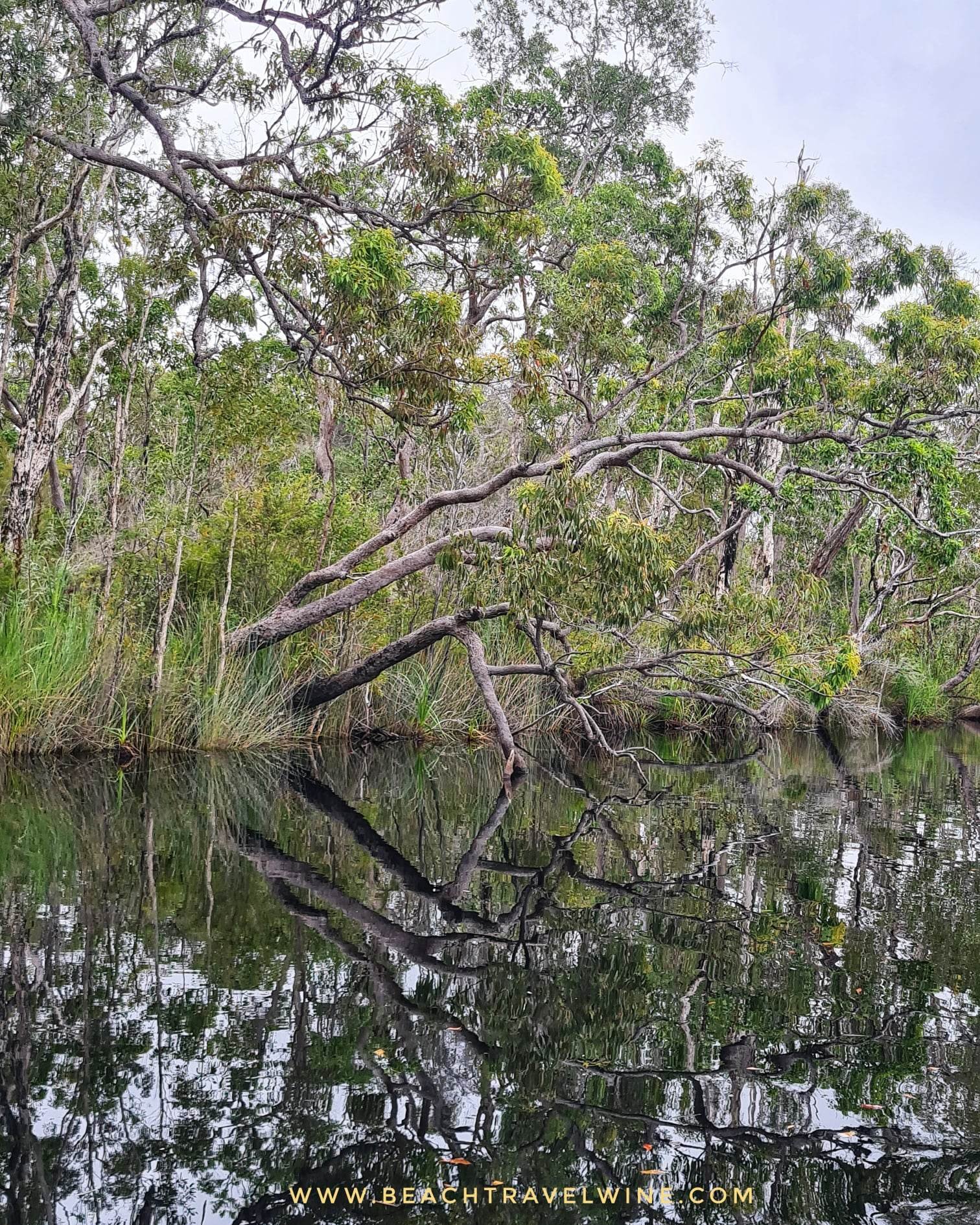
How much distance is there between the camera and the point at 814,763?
560 inches

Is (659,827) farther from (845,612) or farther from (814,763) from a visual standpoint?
(845,612)

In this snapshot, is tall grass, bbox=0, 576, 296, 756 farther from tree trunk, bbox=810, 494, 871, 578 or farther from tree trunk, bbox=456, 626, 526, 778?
tree trunk, bbox=810, 494, 871, 578

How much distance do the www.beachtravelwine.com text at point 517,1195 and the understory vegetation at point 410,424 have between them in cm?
650

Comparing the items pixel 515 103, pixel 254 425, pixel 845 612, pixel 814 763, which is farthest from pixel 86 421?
pixel 845 612

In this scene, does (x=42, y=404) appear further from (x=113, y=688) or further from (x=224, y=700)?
(x=113, y=688)

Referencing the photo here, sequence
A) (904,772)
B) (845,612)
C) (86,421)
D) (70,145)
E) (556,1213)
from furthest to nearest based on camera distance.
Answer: (845,612), (86,421), (904,772), (70,145), (556,1213)

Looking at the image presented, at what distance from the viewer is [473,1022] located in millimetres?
3527

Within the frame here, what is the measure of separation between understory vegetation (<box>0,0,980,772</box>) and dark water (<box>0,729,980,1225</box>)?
3.47m

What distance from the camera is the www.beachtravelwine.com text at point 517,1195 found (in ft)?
8.07

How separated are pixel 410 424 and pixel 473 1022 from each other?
6.94 m

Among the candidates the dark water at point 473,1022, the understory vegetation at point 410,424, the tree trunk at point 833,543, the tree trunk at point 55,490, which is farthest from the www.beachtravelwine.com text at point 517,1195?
the tree trunk at point 833,543

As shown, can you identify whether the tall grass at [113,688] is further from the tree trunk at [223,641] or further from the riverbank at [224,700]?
the tree trunk at [223,641]

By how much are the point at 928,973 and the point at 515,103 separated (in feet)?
71.2

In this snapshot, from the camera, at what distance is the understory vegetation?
8812 mm
